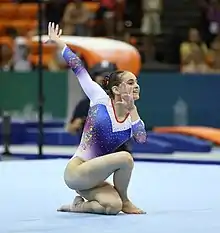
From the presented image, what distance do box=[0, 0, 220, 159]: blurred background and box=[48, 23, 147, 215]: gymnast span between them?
455cm

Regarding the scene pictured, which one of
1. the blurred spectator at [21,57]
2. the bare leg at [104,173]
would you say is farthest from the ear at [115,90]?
the blurred spectator at [21,57]

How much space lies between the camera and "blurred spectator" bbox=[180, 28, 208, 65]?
524 inches

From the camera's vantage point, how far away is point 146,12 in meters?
14.8

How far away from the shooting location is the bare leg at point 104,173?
16.6ft

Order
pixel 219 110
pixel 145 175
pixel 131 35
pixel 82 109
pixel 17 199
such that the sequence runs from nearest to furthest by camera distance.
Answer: pixel 17 199, pixel 145 175, pixel 82 109, pixel 219 110, pixel 131 35

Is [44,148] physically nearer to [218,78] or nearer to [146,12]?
[218,78]

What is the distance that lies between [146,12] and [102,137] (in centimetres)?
980

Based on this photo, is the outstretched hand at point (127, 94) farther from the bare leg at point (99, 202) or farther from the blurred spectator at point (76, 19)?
the blurred spectator at point (76, 19)

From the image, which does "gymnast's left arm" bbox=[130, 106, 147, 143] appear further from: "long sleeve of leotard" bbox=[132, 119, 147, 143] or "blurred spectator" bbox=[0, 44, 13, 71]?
"blurred spectator" bbox=[0, 44, 13, 71]

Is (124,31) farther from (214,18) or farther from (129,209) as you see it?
(129,209)

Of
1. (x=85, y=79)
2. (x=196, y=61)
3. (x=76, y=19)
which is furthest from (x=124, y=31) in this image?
(x=85, y=79)

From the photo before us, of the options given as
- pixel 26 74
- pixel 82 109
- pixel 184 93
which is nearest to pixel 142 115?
pixel 184 93

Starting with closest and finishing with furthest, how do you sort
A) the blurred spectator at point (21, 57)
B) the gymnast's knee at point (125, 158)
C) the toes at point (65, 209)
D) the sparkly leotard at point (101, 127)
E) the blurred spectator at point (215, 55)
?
the gymnast's knee at point (125, 158)
the sparkly leotard at point (101, 127)
the toes at point (65, 209)
the blurred spectator at point (215, 55)
the blurred spectator at point (21, 57)

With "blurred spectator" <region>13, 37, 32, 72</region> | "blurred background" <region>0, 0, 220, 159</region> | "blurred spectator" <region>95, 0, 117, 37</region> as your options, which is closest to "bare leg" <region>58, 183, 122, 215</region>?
"blurred background" <region>0, 0, 220, 159</region>
